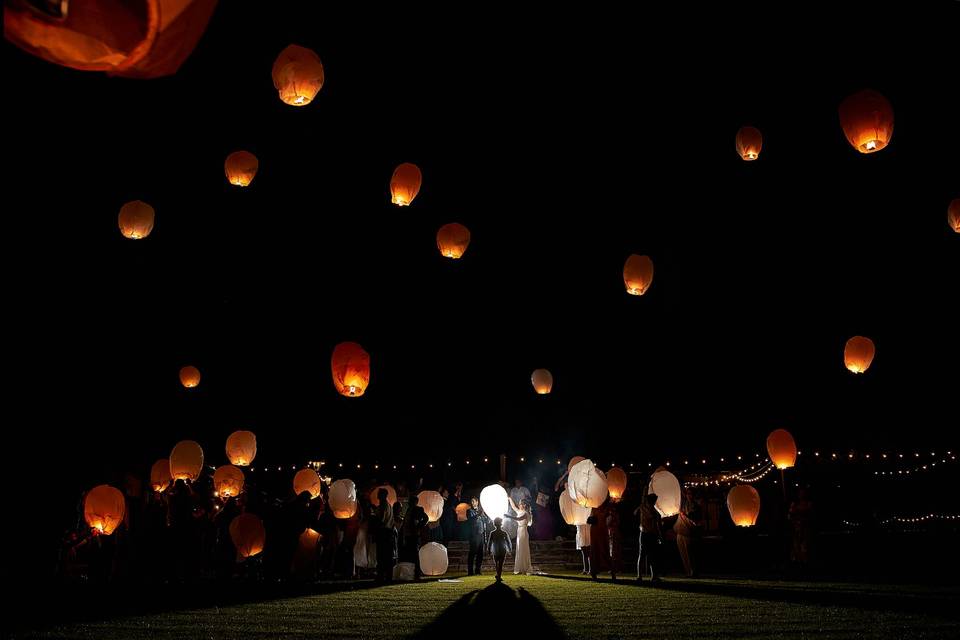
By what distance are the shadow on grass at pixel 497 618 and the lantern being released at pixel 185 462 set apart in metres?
6.35

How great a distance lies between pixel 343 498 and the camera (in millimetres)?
11711

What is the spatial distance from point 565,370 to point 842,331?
826 cm

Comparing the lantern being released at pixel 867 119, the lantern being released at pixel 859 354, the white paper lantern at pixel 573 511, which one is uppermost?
the lantern being released at pixel 867 119

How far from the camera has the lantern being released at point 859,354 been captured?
11125 millimetres

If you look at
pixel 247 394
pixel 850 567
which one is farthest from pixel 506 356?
pixel 850 567

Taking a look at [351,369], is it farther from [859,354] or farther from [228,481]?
[859,354]

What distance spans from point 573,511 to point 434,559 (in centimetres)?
255

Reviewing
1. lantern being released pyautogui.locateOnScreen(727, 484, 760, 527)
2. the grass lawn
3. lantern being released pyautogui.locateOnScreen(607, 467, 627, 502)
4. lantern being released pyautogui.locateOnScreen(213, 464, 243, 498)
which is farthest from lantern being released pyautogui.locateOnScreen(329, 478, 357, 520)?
lantern being released pyautogui.locateOnScreen(727, 484, 760, 527)

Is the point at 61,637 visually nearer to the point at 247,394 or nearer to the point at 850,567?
the point at 850,567

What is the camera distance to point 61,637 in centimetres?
434

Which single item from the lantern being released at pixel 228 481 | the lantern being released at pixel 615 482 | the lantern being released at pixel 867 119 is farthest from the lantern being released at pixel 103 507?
the lantern being released at pixel 867 119

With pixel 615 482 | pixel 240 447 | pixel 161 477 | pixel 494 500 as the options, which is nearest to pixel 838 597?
pixel 494 500

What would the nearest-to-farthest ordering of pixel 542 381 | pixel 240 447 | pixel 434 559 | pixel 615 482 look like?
pixel 434 559
pixel 615 482
pixel 240 447
pixel 542 381

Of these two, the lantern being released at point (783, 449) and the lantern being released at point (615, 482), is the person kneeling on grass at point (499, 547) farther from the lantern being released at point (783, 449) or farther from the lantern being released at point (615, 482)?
the lantern being released at point (783, 449)
